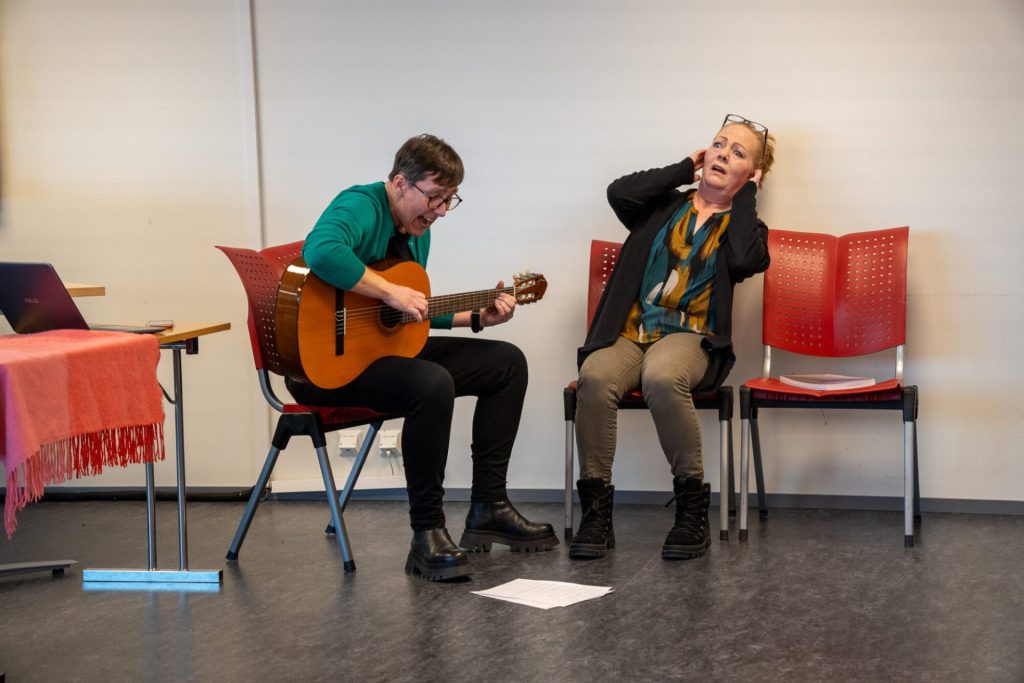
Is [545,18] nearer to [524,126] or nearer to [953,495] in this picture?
[524,126]

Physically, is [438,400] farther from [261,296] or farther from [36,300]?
[36,300]

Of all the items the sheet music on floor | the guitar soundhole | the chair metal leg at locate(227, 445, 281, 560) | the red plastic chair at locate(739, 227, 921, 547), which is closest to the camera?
the sheet music on floor

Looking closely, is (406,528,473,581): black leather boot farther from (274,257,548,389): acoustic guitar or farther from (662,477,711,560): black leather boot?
(662,477,711,560): black leather boot

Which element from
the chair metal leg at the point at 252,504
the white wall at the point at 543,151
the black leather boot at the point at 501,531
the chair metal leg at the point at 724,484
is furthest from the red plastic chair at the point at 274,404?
the chair metal leg at the point at 724,484

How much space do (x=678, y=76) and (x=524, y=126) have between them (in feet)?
1.80

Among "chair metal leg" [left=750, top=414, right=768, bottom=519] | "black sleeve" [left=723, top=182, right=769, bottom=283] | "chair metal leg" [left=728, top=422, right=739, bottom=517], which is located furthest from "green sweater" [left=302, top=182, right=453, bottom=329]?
"chair metal leg" [left=750, top=414, right=768, bottom=519]

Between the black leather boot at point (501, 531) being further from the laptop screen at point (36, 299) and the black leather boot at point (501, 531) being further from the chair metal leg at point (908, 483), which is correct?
the laptop screen at point (36, 299)

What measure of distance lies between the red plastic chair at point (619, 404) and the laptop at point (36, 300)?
1456mm

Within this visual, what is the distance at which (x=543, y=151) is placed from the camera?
12.9 ft

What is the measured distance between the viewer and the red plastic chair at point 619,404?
336 centimetres

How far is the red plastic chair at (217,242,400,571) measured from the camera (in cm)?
299

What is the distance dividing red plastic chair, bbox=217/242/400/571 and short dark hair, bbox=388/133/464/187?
1.40 ft

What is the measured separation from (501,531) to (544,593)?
1.53 feet

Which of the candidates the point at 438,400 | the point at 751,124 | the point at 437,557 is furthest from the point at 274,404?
the point at 751,124
